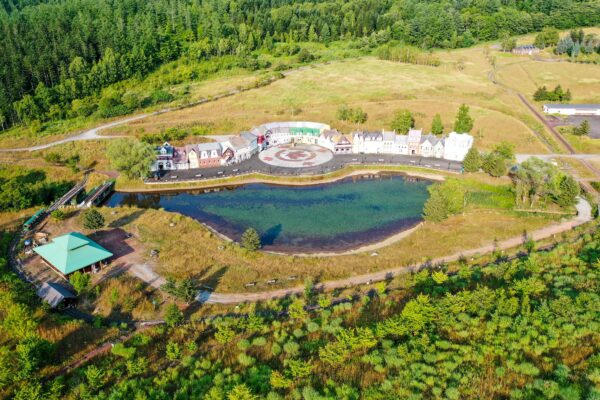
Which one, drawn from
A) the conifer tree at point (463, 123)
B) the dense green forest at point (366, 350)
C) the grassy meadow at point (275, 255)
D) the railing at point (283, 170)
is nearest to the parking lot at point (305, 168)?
the railing at point (283, 170)

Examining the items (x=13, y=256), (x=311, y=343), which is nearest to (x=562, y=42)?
(x=311, y=343)

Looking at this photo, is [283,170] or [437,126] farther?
[437,126]

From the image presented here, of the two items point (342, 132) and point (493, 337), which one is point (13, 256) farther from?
point (342, 132)

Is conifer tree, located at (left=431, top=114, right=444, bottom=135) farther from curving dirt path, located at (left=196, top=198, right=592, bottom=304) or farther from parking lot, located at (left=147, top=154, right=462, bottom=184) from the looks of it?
curving dirt path, located at (left=196, top=198, right=592, bottom=304)

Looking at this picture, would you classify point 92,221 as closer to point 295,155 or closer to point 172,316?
point 172,316

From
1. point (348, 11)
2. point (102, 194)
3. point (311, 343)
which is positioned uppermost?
point (348, 11)

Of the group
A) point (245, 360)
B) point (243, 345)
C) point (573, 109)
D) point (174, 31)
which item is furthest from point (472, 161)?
point (174, 31)

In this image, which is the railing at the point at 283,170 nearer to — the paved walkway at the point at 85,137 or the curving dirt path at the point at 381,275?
the curving dirt path at the point at 381,275
